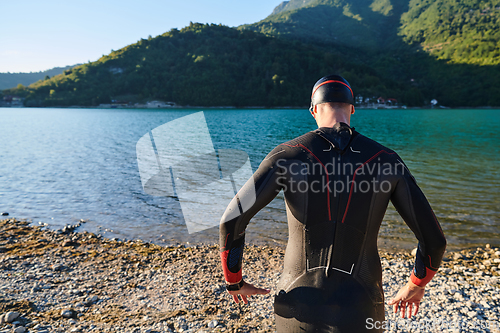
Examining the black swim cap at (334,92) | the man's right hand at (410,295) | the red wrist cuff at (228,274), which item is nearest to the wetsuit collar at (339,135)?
the black swim cap at (334,92)

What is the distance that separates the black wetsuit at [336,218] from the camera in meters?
1.78

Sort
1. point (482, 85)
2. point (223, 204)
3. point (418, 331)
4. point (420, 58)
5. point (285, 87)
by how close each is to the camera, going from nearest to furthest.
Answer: point (418, 331) < point (223, 204) < point (482, 85) < point (285, 87) < point (420, 58)

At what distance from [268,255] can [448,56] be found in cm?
22073

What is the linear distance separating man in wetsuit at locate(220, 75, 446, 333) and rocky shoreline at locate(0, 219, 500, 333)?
267 cm

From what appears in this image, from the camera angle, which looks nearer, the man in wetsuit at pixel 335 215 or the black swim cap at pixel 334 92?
the man in wetsuit at pixel 335 215

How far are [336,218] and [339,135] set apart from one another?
0.53 metres

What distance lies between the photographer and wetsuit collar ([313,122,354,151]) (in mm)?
1771

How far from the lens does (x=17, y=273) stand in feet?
19.4

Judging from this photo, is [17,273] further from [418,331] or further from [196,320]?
[418,331]

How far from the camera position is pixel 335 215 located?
1827mm

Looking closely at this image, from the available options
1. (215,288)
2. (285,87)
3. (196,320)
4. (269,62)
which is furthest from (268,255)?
(269,62)

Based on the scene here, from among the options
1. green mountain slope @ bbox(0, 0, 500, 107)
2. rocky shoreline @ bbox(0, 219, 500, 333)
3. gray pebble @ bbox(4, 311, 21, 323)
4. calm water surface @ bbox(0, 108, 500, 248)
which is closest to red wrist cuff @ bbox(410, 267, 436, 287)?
rocky shoreline @ bbox(0, 219, 500, 333)

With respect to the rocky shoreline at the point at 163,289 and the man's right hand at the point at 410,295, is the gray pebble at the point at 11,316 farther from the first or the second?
the man's right hand at the point at 410,295

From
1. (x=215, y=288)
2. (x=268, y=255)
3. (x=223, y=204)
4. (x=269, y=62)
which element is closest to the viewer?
(x=215, y=288)
